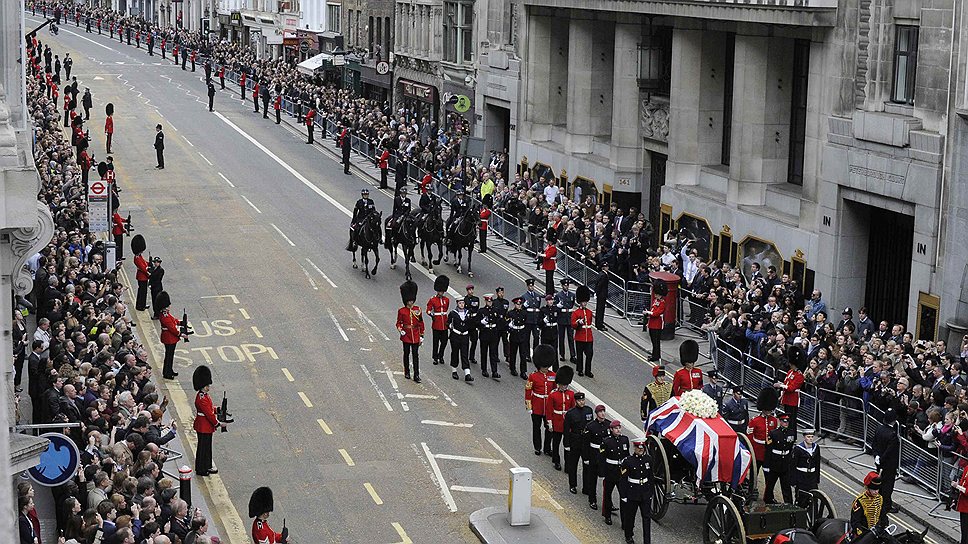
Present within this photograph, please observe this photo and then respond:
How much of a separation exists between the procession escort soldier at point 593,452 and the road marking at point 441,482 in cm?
195

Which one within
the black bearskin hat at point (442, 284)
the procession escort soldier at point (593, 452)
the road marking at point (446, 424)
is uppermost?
the black bearskin hat at point (442, 284)

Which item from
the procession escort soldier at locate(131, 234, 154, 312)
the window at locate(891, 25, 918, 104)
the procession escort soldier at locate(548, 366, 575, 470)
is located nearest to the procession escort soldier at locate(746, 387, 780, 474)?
the procession escort soldier at locate(548, 366, 575, 470)

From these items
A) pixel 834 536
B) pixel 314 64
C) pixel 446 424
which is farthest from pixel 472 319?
A: pixel 314 64

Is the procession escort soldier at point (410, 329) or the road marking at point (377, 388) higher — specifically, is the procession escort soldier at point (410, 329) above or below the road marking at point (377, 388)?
above

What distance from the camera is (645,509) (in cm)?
2120

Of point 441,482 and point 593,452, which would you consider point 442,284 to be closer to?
point 441,482

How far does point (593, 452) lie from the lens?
2300 centimetres

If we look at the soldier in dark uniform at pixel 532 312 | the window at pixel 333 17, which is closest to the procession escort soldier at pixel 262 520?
the soldier in dark uniform at pixel 532 312

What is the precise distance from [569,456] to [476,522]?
7.51ft

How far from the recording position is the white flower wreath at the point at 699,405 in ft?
70.4

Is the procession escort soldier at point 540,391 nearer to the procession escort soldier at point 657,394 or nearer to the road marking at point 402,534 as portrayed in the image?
the procession escort soldier at point 657,394

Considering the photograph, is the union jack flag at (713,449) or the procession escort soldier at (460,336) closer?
the union jack flag at (713,449)

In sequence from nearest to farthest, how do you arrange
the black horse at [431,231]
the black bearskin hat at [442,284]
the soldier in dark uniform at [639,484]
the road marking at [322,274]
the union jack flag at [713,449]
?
1. the union jack flag at [713,449]
2. the soldier in dark uniform at [639,484]
3. the black bearskin hat at [442,284]
4. the road marking at [322,274]
5. the black horse at [431,231]

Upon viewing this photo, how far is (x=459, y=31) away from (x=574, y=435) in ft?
122
